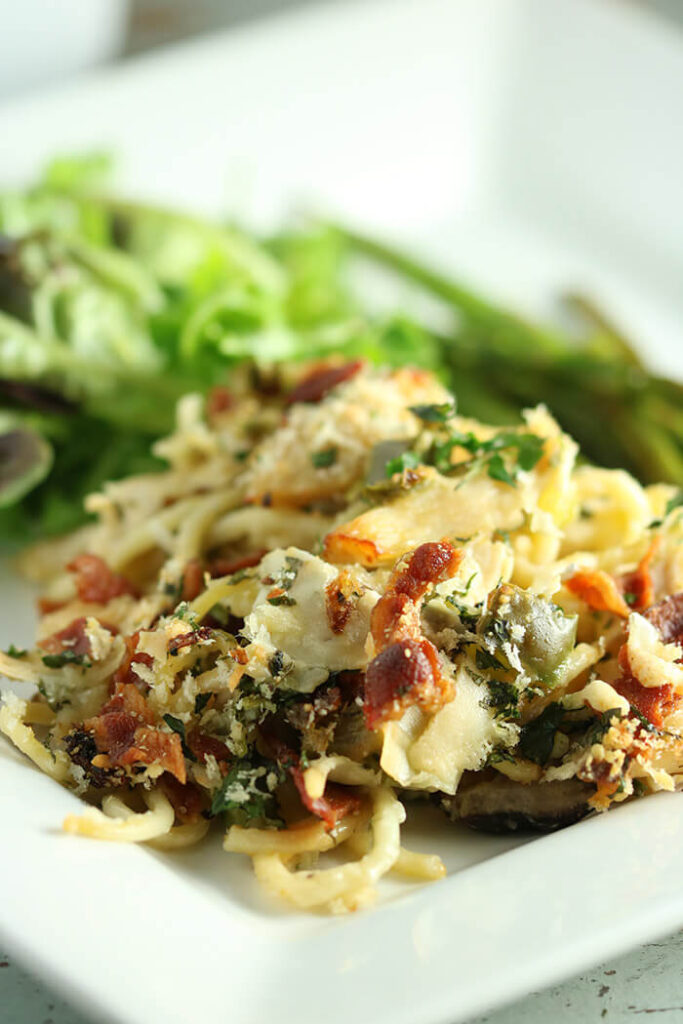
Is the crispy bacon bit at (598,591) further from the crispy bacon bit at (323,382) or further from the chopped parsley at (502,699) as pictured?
the crispy bacon bit at (323,382)

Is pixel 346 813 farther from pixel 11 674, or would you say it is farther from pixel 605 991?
pixel 11 674

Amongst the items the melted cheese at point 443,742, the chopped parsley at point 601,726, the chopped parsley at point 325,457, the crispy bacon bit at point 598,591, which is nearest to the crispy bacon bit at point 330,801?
the melted cheese at point 443,742

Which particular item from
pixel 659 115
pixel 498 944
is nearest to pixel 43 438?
pixel 498 944

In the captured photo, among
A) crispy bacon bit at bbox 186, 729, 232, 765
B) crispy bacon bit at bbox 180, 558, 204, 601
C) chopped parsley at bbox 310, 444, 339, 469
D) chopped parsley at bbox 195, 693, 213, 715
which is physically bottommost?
crispy bacon bit at bbox 180, 558, 204, 601

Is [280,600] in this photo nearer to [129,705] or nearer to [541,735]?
[129,705]

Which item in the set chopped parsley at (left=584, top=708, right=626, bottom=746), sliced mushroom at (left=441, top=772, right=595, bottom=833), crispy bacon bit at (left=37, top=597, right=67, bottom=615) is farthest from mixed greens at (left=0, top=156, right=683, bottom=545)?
sliced mushroom at (left=441, top=772, right=595, bottom=833)

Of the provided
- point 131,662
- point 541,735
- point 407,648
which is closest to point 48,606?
point 131,662

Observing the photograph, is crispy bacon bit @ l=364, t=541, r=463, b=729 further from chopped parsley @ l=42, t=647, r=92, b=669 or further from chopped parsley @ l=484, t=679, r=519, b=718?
chopped parsley @ l=42, t=647, r=92, b=669
